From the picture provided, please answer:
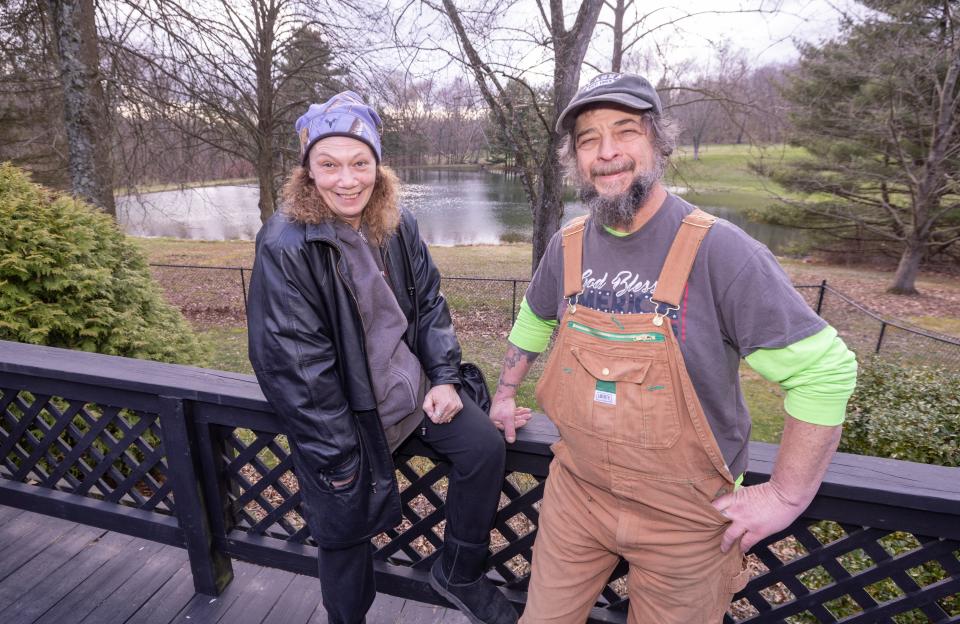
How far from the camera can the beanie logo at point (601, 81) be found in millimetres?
1449

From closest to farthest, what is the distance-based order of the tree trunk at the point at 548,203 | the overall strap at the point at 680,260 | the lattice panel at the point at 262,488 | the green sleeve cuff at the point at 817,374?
1. the green sleeve cuff at the point at 817,374
2. the overall strap at the point at 680,260
3. the lattice panel at the point at 262,488
4. the tree trunk at the point at 548,203

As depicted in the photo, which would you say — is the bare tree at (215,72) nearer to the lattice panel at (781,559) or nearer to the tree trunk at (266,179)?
the tree trunk at (266,179)

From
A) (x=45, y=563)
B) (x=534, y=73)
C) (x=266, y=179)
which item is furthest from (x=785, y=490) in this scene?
(x=266, y=179)

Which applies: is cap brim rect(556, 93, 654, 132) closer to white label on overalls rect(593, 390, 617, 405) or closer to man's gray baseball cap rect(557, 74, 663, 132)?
man's gray baseball cap rect(557, 74, 663, 132)

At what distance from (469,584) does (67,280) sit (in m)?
2.93

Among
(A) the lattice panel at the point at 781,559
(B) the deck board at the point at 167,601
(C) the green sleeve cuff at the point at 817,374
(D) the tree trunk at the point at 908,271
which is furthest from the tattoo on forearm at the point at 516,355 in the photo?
(D) the tree trunk at the point at 908,271

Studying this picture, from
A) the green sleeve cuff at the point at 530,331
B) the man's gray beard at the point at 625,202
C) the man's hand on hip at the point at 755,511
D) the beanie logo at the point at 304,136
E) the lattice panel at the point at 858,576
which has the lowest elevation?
the lattice panel at the point at 858,576

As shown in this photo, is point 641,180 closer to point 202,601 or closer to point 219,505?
point 219,505

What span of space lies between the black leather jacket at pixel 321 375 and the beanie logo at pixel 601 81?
80cm

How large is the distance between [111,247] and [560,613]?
3.70 metres

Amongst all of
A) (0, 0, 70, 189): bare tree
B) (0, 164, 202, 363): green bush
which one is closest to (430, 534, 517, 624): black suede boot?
(0, 164, 202, 363): green bush

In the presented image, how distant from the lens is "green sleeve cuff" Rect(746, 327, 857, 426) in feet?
3.82

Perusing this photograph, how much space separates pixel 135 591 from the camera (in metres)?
2.31

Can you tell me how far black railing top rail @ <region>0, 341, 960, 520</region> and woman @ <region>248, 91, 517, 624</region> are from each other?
0.29m
